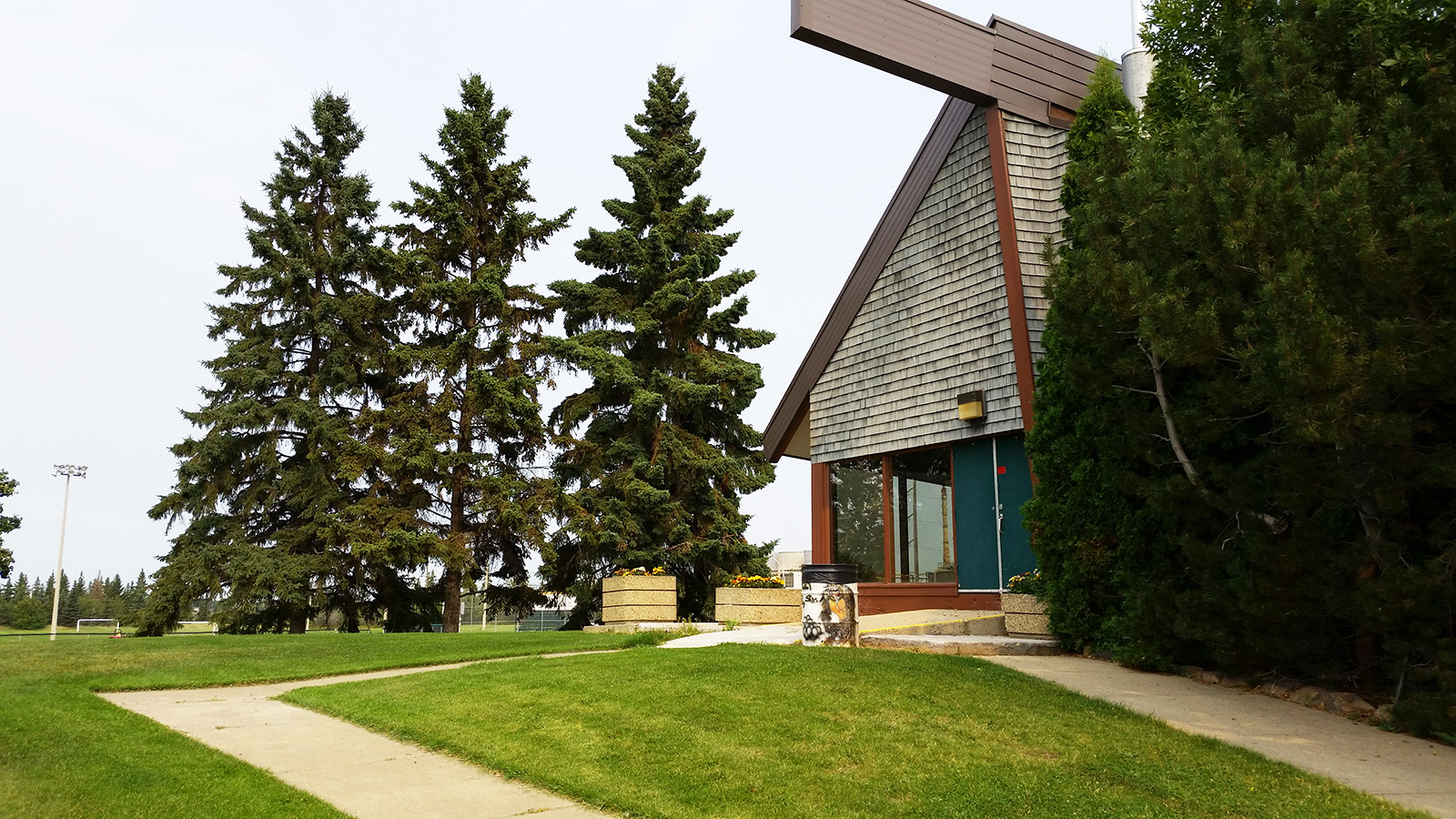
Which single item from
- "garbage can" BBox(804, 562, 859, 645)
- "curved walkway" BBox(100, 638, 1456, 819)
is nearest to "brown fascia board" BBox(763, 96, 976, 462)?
"garbage can" BBox(804, 562, 859, 645)

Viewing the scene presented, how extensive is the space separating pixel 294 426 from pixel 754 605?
1302 cm

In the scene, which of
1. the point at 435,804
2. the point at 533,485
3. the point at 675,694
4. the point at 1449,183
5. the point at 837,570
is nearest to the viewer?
the point at 435,804

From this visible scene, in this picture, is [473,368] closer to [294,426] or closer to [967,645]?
[294,426]

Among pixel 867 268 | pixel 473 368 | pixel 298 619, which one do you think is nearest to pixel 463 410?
pixel 473 368

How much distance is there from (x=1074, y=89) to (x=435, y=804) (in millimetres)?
13686

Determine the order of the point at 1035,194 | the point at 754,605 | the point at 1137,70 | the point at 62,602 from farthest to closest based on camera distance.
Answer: the point at 62,602
the point at 754,605
the point at 1035,194
the point at 1137,70

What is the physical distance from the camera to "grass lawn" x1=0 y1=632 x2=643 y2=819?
523cm

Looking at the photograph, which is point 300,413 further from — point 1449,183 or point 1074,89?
point 1449,183

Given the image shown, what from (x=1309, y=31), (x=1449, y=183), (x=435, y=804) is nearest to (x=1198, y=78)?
(x=1309, y=31)

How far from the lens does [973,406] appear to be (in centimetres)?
1450

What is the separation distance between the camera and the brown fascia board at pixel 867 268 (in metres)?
15.3

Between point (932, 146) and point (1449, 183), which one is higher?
point (932, 146)

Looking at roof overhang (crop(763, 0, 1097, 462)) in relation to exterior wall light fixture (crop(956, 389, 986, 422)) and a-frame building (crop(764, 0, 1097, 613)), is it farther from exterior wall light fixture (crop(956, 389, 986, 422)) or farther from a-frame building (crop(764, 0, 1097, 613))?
exterior wall light fixture (crop(956, 389, 986, 422))

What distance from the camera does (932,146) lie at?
15531mm
